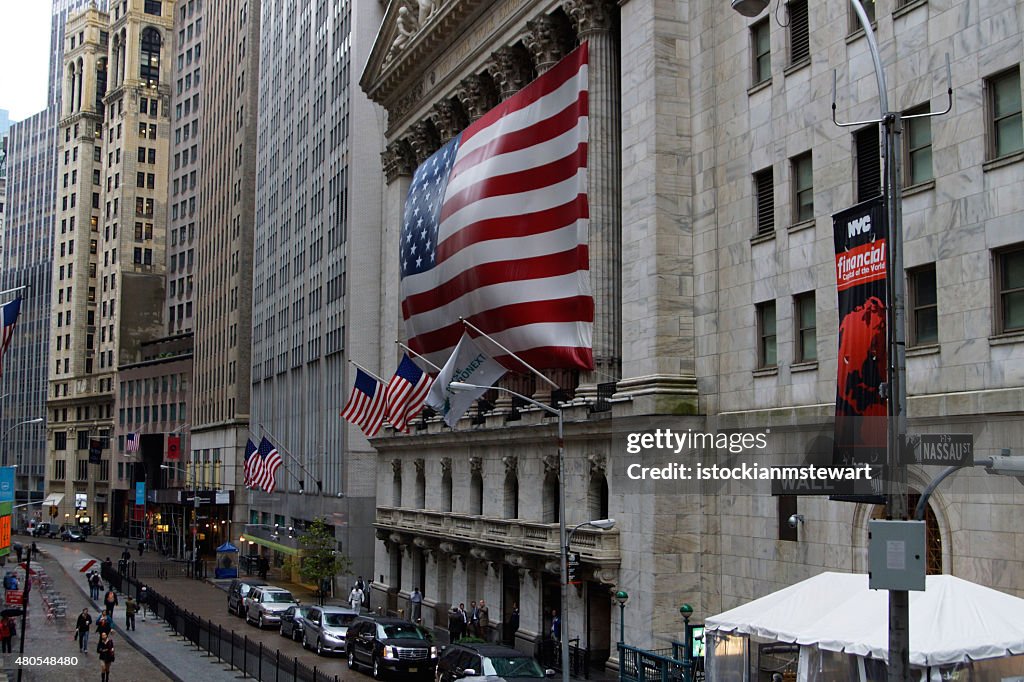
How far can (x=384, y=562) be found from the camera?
188 ft

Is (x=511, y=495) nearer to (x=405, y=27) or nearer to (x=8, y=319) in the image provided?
(x=8, y=319)

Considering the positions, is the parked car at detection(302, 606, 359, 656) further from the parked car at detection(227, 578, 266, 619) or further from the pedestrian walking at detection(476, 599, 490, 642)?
the parked car at detection(227, 578, 266, 619)

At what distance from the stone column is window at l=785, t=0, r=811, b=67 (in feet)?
31.1

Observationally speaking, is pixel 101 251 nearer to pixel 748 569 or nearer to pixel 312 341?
pixel 312 341

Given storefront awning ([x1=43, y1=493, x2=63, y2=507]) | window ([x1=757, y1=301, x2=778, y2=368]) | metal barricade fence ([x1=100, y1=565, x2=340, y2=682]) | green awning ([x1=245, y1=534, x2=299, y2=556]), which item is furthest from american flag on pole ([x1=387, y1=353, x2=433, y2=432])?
storefront awning ([x1=43, y1=493, x2=63, y2=507])

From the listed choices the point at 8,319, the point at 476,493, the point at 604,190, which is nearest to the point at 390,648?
the point at 476,493

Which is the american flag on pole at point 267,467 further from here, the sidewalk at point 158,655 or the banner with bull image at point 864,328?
the banner with bull image at point 864,328

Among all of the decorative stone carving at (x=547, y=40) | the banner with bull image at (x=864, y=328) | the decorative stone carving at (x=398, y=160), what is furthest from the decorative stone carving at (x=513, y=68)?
the banner with bull image at (x=864, y=328)

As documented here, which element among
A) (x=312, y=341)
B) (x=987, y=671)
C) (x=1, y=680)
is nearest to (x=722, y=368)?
(x=987, y=671)

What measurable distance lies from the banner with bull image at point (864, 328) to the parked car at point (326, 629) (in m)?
26.6

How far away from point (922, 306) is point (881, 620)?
365 inches

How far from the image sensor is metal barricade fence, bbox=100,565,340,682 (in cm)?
3331

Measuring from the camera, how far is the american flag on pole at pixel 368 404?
140 ft

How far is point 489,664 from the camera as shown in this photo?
2881cm
